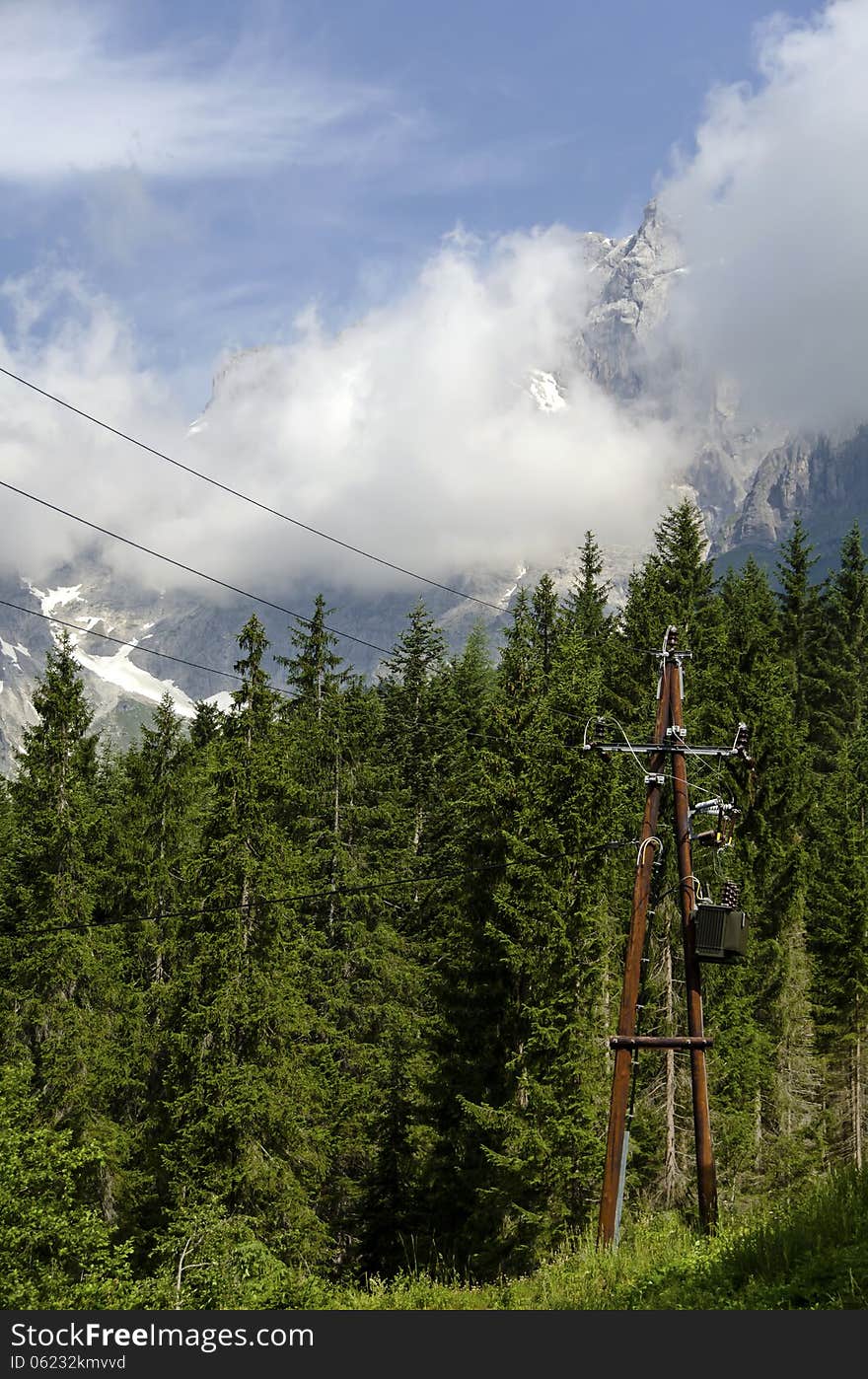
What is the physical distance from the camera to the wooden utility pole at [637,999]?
Result: 15.2 metres

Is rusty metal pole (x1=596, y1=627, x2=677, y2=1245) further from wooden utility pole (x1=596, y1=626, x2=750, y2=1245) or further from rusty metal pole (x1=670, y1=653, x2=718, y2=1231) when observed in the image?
rusty metal pole (x1=670, y1=653, x2=718, y2=1231)

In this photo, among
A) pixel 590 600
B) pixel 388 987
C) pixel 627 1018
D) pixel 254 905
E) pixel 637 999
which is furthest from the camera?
pixel 590 600

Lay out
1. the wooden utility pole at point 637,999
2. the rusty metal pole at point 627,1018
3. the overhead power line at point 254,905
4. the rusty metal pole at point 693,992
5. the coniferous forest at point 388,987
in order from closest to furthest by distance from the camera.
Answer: the rusty metal pole at point 627,1018 → the wooden utility pole at point 637,999 → the rusty metal pole at point 693,992 → the coniferous forest at point 388,987 → the overhead power line at point 254,905

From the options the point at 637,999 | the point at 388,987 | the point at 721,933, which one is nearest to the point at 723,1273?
the point at 721,933

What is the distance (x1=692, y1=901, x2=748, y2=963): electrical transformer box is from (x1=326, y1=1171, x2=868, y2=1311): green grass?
11.5ft

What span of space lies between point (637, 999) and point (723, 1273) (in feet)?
22.5

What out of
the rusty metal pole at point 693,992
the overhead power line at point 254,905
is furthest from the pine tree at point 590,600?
the rusty metal pole at point 693,992

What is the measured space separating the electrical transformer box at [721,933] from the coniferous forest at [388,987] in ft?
16.6

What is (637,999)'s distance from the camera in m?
16.2

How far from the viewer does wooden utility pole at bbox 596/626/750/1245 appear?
15187 mm

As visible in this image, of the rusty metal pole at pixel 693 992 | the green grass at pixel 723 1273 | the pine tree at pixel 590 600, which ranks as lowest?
the green grass at pixel 723 1273

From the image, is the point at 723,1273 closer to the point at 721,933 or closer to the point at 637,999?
the point at 721,933

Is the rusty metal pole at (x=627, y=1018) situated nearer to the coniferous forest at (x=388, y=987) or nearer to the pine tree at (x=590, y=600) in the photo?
the coniferous forest at (x=388, y=987)

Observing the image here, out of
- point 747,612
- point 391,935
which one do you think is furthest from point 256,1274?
point 747,612
